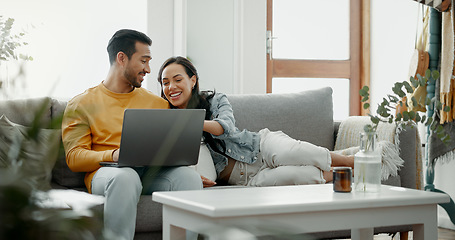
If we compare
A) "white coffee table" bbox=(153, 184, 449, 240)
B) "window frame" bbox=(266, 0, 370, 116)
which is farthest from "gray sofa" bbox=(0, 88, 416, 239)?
"window frame" bbox=(266, 0, 370, 116)

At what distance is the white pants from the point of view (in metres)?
2.49

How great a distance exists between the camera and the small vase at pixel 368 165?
182 cm

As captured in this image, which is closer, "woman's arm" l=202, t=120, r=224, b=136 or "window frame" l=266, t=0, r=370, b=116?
"woman's arm" l=202, t=120, r=224, b=136

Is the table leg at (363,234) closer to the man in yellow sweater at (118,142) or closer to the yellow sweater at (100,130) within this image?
the man in yellow sweater at (118,142)

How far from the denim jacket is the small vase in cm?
84

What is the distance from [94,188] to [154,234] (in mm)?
297

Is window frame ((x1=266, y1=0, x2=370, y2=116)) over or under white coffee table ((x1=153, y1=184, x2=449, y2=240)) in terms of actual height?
over

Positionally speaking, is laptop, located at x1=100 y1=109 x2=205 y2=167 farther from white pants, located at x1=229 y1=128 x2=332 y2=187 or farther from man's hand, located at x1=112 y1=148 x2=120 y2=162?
white pants, located at x1=229 y1=128 x2=332 y2=187

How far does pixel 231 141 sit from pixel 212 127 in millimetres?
178

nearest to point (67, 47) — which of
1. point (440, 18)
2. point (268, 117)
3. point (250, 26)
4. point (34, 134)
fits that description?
point (250, 26)

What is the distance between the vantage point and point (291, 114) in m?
2.96

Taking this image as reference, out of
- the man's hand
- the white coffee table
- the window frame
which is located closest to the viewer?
the white coffee table

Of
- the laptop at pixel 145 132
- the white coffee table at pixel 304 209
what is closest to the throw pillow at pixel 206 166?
the laptop at pixel 145 132

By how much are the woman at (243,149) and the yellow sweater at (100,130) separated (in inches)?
5.5
